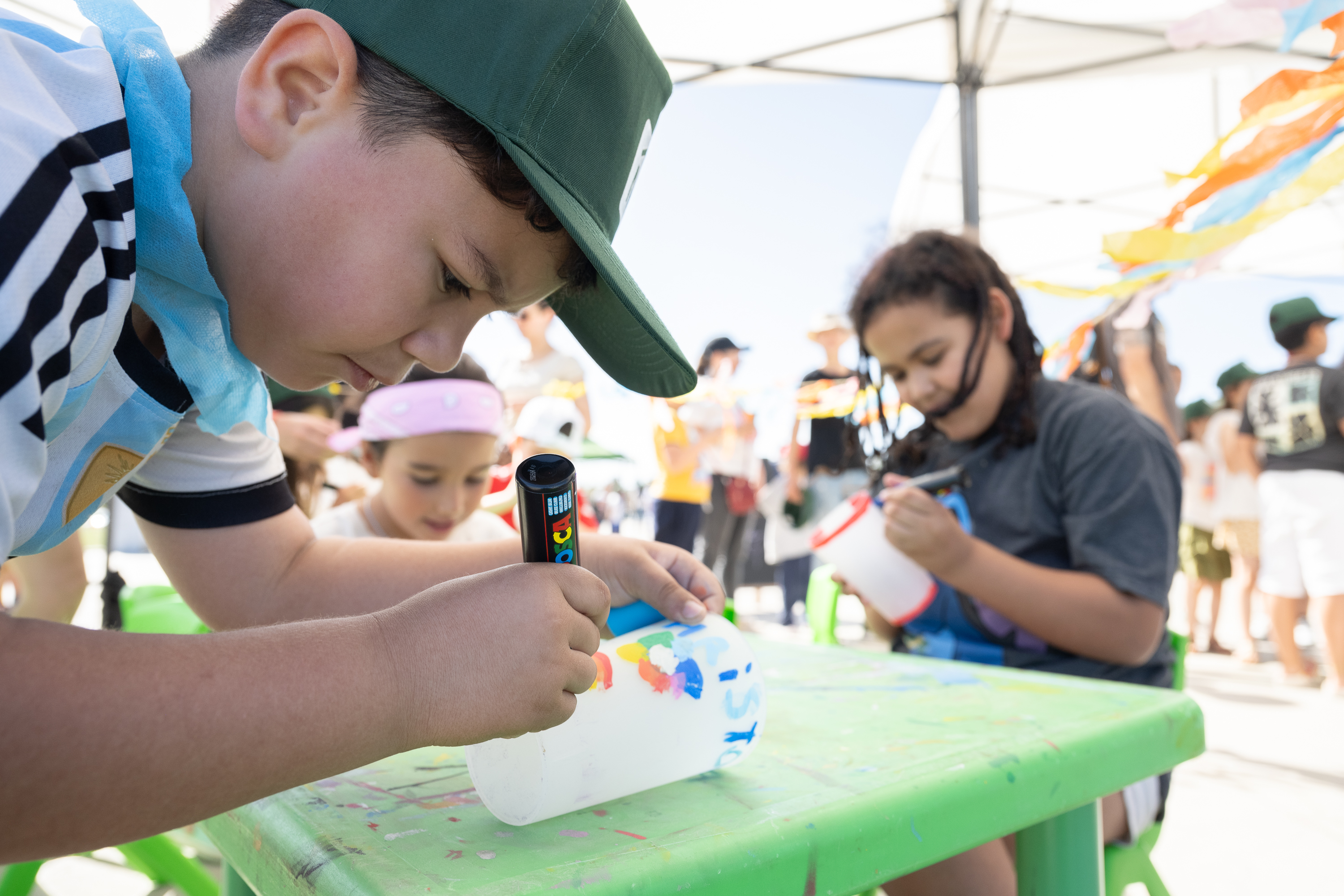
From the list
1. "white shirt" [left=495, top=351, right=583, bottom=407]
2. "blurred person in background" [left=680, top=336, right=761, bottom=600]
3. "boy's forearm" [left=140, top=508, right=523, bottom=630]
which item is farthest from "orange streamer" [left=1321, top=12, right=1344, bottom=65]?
"blurred person in background" [left=680, top=336, right=761, bottom=600]

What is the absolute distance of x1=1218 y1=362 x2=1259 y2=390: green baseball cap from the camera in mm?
4648

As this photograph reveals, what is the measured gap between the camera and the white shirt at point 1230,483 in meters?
4.10

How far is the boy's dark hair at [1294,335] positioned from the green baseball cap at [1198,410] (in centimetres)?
198

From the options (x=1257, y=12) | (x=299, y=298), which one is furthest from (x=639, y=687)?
(x=1257, y=12)

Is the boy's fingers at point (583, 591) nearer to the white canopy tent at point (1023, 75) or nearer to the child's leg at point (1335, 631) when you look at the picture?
the white canopy tent at point (1023, 75)

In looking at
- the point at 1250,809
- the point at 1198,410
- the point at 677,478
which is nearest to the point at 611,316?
the point at 1250,809

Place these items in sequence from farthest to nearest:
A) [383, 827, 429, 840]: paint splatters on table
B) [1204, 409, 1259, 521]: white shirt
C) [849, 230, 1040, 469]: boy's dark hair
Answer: [1204, 409, 1259, 521]: white shirt → [849, 230, 1040, 469]: boy's dark hair → [383, 827, 429, 840]: paint splatters on table

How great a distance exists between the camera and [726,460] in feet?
14.6

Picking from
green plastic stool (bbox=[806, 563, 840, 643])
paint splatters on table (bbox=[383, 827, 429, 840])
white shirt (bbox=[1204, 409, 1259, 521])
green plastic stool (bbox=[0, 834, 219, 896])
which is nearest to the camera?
paint splatters on table (bbox=[383, 827, 429, 840])

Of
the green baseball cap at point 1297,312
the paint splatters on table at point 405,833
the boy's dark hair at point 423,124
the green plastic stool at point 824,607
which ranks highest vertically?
the green baseball cap at point 1297,312

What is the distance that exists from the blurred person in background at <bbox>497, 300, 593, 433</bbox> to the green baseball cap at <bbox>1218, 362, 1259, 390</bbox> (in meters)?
3.57

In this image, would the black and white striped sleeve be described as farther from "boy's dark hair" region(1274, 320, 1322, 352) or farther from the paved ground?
"boy's dark hair" region(1274, 320, 1322, 352)

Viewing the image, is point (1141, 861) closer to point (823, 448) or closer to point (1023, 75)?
point (823, 448)

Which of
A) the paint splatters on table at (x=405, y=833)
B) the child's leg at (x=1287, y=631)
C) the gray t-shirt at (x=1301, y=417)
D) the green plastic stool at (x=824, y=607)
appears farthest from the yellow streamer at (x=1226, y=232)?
the child's leg at (x=1287, y=631)
